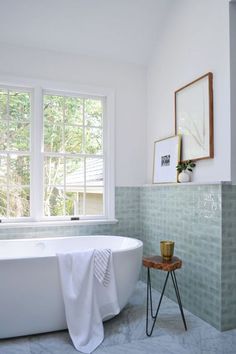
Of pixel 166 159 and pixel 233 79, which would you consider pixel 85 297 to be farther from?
pixel 233 79

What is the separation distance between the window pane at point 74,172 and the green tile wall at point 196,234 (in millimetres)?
527

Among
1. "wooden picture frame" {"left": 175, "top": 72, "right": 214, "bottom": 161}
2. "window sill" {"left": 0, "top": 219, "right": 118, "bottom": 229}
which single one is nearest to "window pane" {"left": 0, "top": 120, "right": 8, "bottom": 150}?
"window sill" {"left": 0, "top": 219, "right": 118, "bottom": 229}

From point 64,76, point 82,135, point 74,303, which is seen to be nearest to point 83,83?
point 64,76

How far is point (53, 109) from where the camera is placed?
3.83 m

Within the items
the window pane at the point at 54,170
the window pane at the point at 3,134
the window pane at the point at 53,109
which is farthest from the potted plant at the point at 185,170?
the window pane at the point at 3,134

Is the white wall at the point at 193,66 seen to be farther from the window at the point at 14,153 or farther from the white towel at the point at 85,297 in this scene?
the window at the point at 14,153

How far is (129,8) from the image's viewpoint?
3.59m

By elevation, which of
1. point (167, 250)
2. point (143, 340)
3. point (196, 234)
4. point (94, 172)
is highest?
point (94, 172)

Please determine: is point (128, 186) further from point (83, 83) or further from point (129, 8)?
point (129, 8)

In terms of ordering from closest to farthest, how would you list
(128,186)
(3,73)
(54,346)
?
(54,346) < (3,73) < (128,186)

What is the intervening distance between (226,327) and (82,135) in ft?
8.73

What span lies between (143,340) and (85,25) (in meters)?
3.39

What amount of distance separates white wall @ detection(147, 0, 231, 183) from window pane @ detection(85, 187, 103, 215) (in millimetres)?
732

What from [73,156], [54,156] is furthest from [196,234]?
[54,156]
